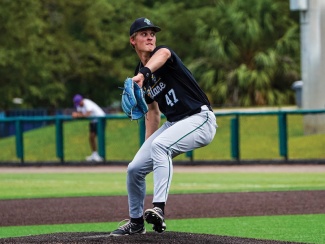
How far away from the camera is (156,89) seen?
8.36 metres

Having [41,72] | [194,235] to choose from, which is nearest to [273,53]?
[41,72]

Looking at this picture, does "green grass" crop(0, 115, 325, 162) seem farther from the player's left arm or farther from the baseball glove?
the player's left arm

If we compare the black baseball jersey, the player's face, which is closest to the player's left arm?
the black baseball jersey

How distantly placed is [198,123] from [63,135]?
57.9 ft

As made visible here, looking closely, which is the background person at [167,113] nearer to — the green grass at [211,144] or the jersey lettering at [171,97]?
the jersey lettering at [171,97]

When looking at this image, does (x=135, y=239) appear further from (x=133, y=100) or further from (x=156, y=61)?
(x=156, y=61)

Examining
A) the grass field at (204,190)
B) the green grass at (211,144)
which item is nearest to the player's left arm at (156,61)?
the grass field at (204,190)

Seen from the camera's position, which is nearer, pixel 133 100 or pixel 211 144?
pixel 133 100

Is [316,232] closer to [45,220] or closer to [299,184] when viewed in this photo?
[45,220]

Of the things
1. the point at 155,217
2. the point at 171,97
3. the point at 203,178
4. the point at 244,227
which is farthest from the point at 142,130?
the point at 155,217

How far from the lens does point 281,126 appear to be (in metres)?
24.0

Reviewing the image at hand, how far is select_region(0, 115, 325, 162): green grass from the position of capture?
2409cm

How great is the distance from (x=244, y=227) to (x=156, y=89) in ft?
9.04

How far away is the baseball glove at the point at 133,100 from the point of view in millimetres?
8062
